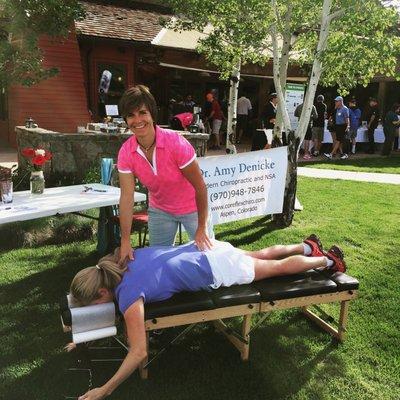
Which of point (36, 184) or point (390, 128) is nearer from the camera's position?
point (36, 184)

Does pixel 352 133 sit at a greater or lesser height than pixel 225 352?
greater

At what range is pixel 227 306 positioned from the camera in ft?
9.52

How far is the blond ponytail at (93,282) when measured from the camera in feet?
8.78

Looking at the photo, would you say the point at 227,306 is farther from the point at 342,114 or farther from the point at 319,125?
the point at 319,125

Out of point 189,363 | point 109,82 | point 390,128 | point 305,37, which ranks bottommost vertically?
point 189,363

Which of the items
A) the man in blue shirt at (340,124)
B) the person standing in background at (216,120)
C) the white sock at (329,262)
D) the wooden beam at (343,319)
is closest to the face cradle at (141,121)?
the white sock at (329,262)

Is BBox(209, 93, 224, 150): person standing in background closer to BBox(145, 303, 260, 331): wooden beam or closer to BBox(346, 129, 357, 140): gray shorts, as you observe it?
BBox(346, 129, 357, 140): gray shorts

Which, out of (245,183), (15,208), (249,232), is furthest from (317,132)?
(15,208)

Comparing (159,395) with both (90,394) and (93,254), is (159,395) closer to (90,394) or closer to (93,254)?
(90,394)

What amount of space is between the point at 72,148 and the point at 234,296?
201 inches

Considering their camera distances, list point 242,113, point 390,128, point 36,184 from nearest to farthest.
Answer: point 36,184 < point 390,128 < point 242,113

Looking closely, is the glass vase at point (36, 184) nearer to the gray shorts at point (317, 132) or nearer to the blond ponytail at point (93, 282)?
the blond ponytail at point (93, 282)

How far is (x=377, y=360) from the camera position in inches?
130

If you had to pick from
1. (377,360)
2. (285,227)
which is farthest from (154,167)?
(285,227)
